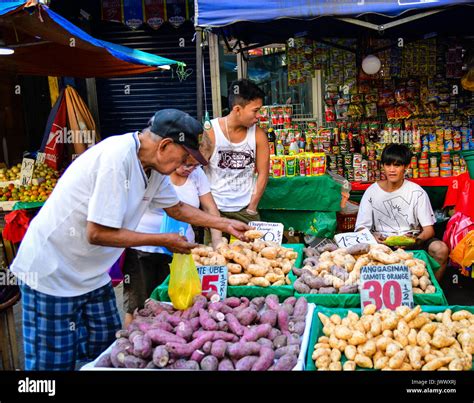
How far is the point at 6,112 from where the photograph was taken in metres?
7.88

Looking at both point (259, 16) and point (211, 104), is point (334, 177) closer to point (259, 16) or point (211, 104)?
point (259, 16)

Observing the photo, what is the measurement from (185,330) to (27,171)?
13.7 ft

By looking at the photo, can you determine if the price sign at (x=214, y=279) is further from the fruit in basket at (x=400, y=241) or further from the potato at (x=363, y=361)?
the fruit in basket at (x=400, y=241)

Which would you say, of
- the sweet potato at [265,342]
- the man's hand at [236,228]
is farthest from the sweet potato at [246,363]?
the man's hand at [236,228]

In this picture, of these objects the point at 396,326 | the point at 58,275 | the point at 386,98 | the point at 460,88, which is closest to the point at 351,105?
the point at 386,98

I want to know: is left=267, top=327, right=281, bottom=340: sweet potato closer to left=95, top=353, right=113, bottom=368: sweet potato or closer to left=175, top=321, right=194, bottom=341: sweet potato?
left=175, top=321, right=194, bottom=341: sweet potato

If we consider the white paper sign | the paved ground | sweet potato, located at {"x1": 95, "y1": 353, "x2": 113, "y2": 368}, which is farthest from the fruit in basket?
sweet potato, located at {"x1": 95, "y1": 353, "x2": 113, "y2": 368}

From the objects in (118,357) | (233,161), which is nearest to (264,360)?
(118,357)

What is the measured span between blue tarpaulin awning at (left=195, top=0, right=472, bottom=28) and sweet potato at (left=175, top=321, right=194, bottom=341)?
2984 mm

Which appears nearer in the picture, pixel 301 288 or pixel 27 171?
pixel 301 288

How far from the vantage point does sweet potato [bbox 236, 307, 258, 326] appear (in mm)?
2840

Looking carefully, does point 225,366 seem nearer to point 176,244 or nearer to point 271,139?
point 176,244

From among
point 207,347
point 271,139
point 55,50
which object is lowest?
point 207,347

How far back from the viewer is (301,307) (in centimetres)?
303
